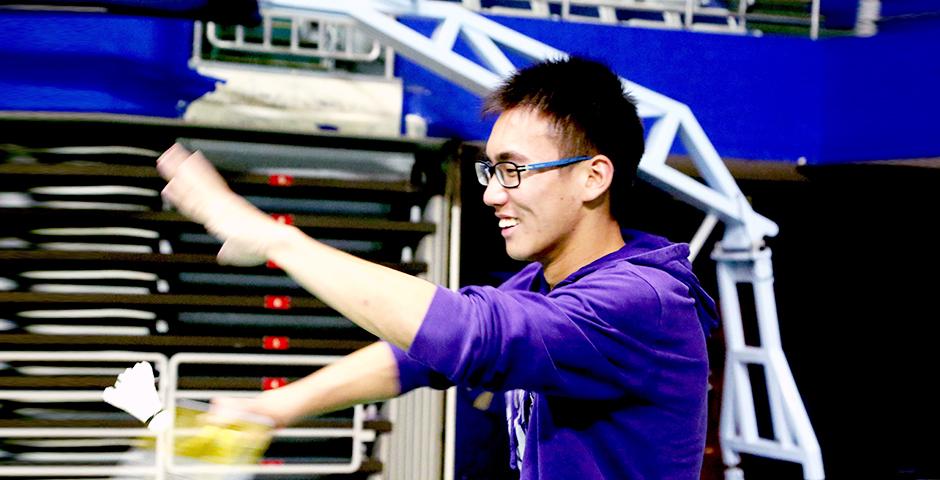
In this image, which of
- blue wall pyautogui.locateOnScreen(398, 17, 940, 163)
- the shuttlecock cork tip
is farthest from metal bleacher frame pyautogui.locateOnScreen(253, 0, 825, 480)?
the shuttlecock cork tip

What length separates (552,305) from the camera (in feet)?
5.18

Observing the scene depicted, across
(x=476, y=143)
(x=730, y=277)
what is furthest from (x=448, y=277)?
(x=730, y=277)

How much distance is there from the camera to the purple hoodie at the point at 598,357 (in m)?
1.48

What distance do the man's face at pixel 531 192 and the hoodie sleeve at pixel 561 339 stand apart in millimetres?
235

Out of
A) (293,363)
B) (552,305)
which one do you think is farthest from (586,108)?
(293,363)

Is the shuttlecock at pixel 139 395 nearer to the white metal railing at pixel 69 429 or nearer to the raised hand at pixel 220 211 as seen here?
the raised hand at pixel 220 211

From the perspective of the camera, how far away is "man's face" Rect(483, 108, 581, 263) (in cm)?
191

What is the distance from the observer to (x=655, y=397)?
5.62 feet

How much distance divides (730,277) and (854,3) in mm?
1782

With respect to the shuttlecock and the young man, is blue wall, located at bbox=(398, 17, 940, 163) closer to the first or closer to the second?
the young man

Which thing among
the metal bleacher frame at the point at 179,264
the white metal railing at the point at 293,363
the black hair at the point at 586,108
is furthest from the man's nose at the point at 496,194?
the white metal railing at the point at 293,363

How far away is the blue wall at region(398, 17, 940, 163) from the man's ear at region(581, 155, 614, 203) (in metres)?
3.00

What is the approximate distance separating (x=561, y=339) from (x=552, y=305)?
63mm

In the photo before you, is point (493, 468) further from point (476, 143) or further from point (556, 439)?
point (556, 439)
